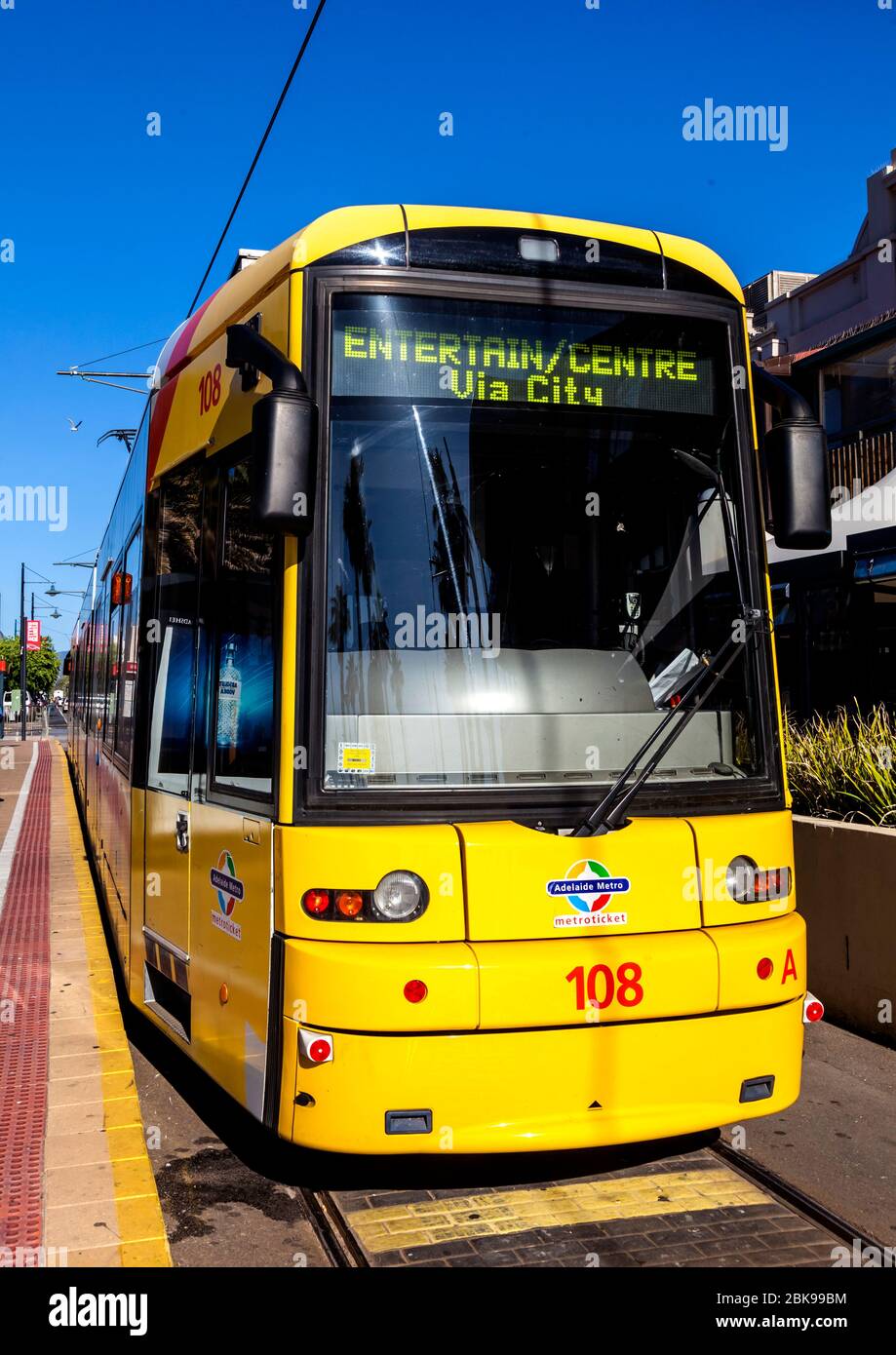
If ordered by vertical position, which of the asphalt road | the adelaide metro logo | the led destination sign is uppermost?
the led destination sign

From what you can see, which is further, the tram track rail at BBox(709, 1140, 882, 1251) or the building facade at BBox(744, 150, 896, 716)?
the building facade at BBox(744, 150, 896, 716)

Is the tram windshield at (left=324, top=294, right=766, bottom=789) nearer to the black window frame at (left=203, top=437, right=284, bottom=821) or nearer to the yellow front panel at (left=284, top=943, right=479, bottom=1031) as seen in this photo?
the black window frame at (left=203, top=437, right=284, bottom=821)

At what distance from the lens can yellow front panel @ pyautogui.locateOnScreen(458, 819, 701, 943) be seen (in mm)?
4008

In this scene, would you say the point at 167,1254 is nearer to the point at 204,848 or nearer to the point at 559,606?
the point at 204,848

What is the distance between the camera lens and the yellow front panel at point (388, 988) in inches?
152

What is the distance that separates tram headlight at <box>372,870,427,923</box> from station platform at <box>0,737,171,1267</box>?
1.28m

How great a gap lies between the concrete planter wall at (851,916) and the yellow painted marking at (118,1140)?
3723mm

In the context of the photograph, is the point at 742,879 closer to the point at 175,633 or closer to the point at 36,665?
the point at 175,633

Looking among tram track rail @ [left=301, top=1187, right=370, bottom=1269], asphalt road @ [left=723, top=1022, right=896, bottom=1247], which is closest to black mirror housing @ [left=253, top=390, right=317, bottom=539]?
tram track rail @ [left=301, top=1187, right=370, bottom=1269]

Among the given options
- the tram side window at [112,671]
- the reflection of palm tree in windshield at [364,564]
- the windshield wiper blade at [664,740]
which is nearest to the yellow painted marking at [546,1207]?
the windshield wiper blade at [664,740]

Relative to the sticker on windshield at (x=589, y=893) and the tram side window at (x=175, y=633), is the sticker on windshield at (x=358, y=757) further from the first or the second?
the tram side window at (x=175, y=633)

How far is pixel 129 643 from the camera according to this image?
7.12 m

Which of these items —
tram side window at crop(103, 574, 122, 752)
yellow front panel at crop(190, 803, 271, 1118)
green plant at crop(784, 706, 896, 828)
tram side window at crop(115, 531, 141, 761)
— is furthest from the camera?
tram side window at crop(103, 574, 122, 752)
